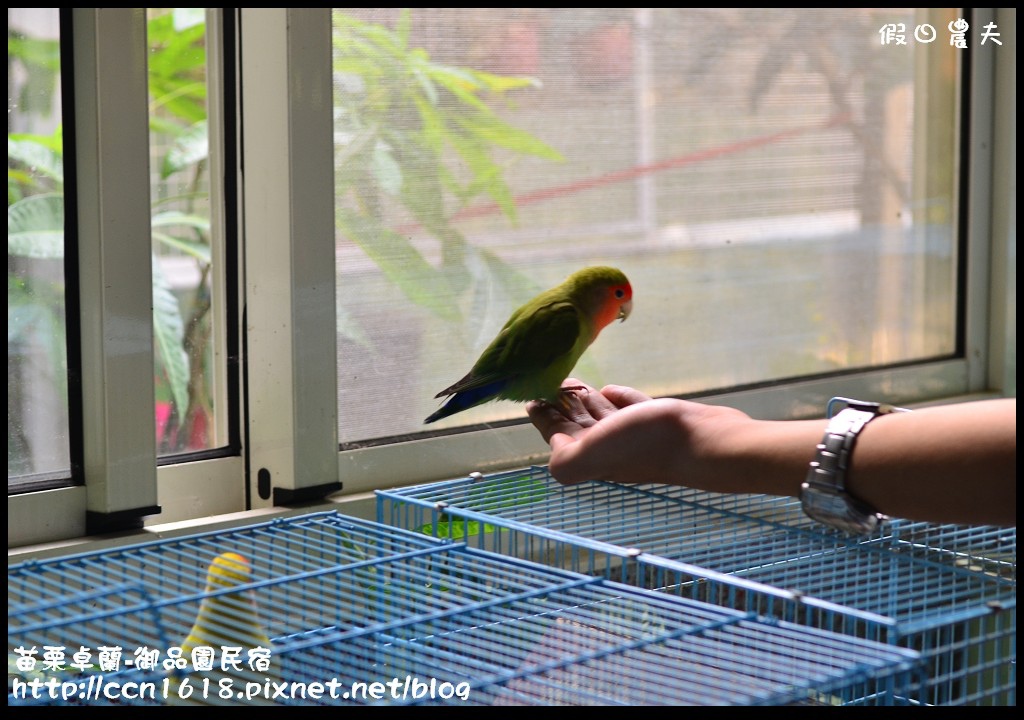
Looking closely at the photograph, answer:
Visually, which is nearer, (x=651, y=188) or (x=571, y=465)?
(x=571, y=465)

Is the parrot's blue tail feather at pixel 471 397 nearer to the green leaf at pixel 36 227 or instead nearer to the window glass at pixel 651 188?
the window glass at pixel 651 188

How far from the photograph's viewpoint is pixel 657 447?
1.11 m

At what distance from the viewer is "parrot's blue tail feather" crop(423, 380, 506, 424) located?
132cm

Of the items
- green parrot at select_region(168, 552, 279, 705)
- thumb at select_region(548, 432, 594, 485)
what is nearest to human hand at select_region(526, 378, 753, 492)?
thumb at select_region(548, 432, 594, 485)

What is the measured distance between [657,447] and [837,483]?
0.67 feet

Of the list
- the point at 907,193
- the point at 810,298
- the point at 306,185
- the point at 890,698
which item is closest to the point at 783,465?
the point at 890,698

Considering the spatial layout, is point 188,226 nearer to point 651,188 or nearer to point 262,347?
point 262,347

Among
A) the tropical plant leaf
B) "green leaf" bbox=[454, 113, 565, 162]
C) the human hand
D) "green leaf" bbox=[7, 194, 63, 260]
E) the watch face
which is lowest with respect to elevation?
the watch face

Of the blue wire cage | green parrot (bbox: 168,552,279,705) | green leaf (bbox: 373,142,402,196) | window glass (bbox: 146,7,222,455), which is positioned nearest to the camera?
the blue wire cage

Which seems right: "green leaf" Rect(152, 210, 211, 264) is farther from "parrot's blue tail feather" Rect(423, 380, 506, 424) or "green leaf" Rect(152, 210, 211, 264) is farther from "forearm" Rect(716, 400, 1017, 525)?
"forearm" Rect(716, 400, 1017, 525)

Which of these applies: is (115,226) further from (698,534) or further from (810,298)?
(810,298)

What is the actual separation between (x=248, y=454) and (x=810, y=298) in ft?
3.59

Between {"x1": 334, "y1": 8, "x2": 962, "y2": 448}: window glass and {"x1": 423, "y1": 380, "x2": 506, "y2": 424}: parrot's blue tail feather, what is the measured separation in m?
0.31

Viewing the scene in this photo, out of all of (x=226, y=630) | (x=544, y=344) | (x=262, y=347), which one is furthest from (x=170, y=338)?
(x=226, y=630)
